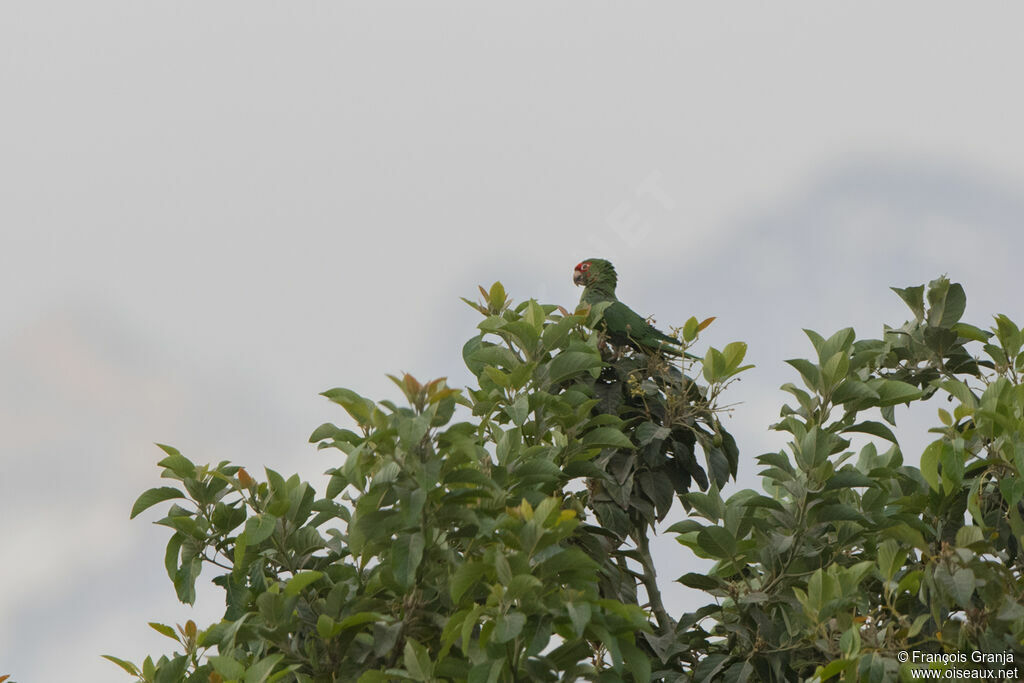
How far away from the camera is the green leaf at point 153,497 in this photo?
4.22 metres

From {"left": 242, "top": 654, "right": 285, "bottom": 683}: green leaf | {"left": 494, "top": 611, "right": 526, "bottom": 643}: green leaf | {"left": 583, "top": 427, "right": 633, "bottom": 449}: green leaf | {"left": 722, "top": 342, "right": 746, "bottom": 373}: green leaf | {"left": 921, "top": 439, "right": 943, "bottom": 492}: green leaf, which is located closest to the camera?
{"left": 494, "top": 611, "right": 526, "bottom": 643}: green leaf

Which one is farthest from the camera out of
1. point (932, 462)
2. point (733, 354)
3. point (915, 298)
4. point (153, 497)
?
point (915, 298)

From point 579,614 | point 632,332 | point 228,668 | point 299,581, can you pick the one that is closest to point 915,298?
point 632,332

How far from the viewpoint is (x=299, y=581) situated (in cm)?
389

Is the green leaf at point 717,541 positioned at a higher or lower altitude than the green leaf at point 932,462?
lower

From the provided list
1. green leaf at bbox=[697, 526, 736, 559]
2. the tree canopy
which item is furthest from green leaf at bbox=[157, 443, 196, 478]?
green leaf at bbox=[697, 526, 736, 559]

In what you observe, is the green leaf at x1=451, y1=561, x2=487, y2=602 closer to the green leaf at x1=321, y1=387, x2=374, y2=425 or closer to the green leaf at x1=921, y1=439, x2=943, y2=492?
the green leaf at x1=321, y1=387, x2=374, y2=425

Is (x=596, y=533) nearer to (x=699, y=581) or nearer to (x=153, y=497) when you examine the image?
(x=699, y=581)

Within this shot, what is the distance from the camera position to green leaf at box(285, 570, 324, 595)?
388cm

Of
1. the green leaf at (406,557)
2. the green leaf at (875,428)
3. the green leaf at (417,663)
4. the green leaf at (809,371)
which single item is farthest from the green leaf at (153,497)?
the green leaf at (875,428)

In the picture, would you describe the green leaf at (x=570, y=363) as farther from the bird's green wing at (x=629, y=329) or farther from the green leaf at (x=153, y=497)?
the green leaf at (x=153, y=497)

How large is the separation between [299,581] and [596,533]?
1321mm

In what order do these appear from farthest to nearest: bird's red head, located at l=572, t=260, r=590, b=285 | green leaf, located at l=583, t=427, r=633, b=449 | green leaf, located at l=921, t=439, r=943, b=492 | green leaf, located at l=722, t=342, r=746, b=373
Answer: bird's red head, located at l=572, t=260, r=590, b=285, green leaf, located at l=722, t=342, r=746, b=373, green leaf, located at l=583, t=427, r=633, b=449, green leaf, located at l=921, t=439, r=943, b=492

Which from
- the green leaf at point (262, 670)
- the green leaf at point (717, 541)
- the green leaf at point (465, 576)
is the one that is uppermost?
the green leaf at point (717, 541)
